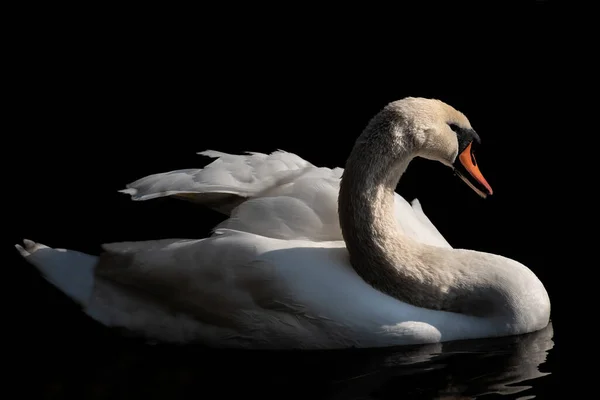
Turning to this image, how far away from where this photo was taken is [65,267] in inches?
A: 334

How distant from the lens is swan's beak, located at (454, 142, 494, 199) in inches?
316

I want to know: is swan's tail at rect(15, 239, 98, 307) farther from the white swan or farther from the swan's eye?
the swan's eye

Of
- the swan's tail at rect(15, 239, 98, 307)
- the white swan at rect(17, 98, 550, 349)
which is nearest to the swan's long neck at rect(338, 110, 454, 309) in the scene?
the white swan at rect(17, 98, 550, 349)

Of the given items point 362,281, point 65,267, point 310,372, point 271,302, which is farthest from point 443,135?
point 65,267

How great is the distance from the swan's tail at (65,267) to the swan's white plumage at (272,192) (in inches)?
22.1

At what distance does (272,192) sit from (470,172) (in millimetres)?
1190

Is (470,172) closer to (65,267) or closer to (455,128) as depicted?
(455,128)

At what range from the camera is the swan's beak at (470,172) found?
8.02 meters

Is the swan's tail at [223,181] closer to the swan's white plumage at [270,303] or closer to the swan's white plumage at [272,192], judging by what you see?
the swan's white plumage at [272,192]

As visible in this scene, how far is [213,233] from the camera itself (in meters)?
8.12

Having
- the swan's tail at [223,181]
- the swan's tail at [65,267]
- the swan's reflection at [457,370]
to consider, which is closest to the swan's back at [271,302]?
the swan's reflection at [457,370]

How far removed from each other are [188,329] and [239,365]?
0.47m

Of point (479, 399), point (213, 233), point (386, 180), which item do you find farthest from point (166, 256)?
point (479, 399)

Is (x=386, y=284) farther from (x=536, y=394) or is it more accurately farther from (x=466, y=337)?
(x=536, y=394)
